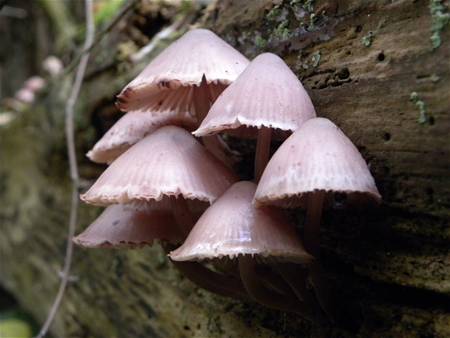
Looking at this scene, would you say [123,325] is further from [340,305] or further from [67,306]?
[340,305]

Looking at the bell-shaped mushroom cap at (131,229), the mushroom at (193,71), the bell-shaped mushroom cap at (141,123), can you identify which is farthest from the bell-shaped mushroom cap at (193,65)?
the bell-shaped mushroom cap at (131,229)

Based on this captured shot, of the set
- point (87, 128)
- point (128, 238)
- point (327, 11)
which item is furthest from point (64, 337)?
point (327, 11)

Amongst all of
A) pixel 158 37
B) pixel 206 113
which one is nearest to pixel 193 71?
pixel 206 113

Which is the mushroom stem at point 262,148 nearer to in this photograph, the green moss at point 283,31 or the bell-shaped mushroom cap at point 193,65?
the bell-shaped mushroom cap at point 193,65

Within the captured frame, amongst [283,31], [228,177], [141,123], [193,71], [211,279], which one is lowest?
[211,279]

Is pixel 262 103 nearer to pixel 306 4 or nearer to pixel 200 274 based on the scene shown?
pixel 306 4

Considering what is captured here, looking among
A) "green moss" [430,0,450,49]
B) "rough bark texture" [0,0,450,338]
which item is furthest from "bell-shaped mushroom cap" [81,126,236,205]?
"green moss" [430,0,450,49]
